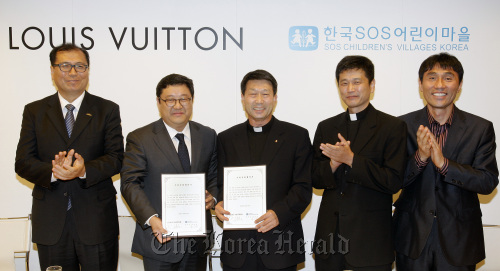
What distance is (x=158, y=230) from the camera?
10.1 ft

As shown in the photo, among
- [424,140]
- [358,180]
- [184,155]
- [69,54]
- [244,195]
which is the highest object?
[69,54]

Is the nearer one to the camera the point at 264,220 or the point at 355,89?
the point at 264,220

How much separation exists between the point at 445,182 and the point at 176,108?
6.84 ft

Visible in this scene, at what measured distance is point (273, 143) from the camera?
330cm

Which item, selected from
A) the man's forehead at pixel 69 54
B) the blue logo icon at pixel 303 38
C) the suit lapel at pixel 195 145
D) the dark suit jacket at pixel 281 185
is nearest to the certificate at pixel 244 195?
the dark suit jacket at pixel 281 185

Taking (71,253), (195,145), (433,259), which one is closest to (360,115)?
(433,259)

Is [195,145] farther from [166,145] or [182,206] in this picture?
[182,206]

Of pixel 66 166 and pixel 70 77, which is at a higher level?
pixel 70 77

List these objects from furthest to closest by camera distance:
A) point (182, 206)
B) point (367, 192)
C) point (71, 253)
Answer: point (71, 253) → point (367, 192) → point (182, 206)

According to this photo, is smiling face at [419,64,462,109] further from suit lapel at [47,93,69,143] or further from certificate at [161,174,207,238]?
suit lapel at [47,93,69,143]

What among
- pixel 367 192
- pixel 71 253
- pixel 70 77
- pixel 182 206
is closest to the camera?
pixel 182 206

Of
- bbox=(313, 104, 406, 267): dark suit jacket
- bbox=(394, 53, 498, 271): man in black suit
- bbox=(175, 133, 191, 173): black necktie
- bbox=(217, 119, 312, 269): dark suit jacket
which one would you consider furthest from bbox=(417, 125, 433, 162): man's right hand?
bbox=(175, 133, 191, 173): black necktie

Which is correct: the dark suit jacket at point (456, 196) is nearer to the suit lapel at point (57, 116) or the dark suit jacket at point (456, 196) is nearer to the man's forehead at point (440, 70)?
the man's forehead at point (440, 70)

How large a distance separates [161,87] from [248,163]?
35.7 inches
